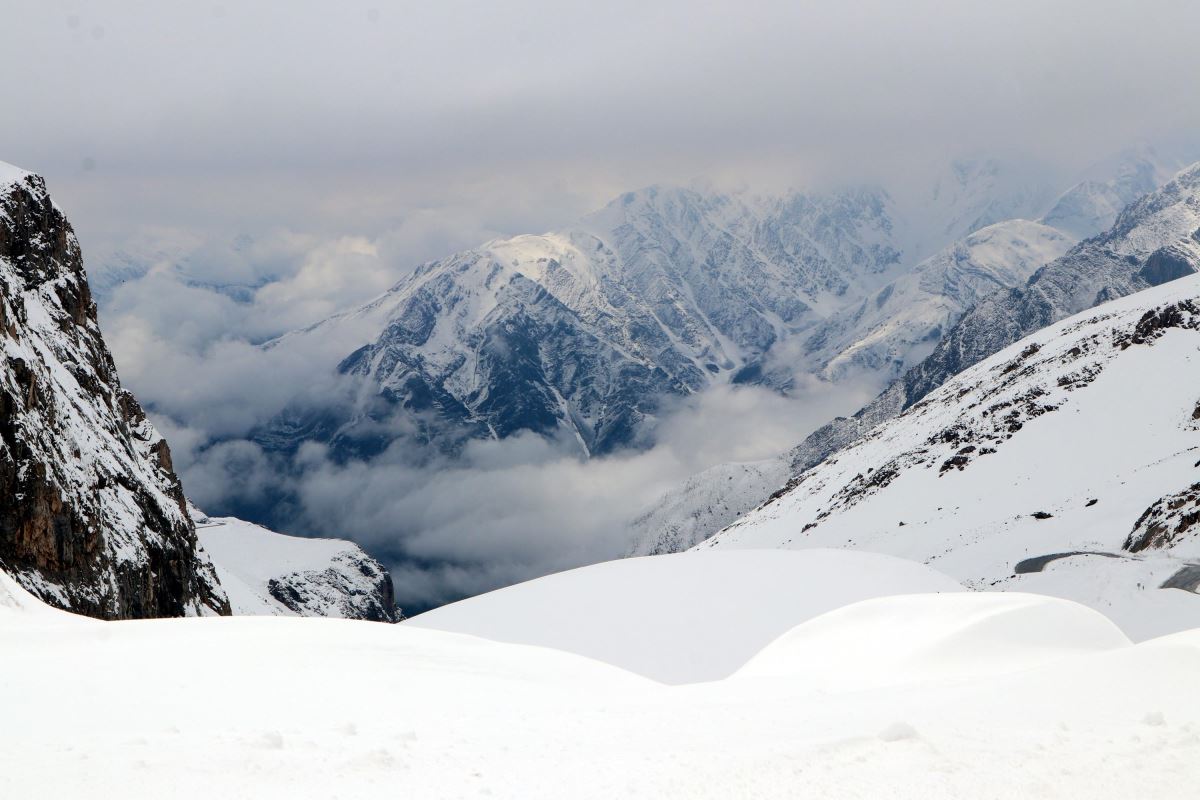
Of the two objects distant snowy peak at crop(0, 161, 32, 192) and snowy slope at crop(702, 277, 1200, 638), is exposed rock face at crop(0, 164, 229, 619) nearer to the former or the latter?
distant snowy peak at crop(0, 161, 32, 192)

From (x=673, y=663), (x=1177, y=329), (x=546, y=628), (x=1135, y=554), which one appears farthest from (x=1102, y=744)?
Answer: (x=1177, y=329)

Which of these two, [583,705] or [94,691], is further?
[583,705]

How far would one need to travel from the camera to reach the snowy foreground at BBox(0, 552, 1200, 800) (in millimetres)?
7828

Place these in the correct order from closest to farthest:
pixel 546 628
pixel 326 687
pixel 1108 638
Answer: pixel 326 687, pixel 1108 638, pixel 546 628

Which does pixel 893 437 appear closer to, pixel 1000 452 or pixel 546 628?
pixel 1000 452

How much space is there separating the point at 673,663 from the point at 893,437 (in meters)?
90.4

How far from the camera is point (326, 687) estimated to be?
1077 cm

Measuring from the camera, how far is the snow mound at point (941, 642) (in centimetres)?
1342

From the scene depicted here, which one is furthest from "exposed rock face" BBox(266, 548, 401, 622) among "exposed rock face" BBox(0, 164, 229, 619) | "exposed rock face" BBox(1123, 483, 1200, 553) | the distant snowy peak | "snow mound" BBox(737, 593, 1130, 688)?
"snow mound" BBox(737, 593, 1130, 688)

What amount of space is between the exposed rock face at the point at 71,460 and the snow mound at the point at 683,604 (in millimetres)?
24025

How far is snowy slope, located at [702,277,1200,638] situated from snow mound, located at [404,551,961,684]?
29.4ft

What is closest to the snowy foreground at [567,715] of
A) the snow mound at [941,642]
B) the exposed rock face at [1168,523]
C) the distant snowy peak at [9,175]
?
the snow mound at [941,642]

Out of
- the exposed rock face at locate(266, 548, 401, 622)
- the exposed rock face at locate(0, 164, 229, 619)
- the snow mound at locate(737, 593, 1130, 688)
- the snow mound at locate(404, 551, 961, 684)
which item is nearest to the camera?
the snow mound at locate(737, 593, 1130, 688)

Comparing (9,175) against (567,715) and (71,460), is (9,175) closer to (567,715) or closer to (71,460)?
(71,460)
